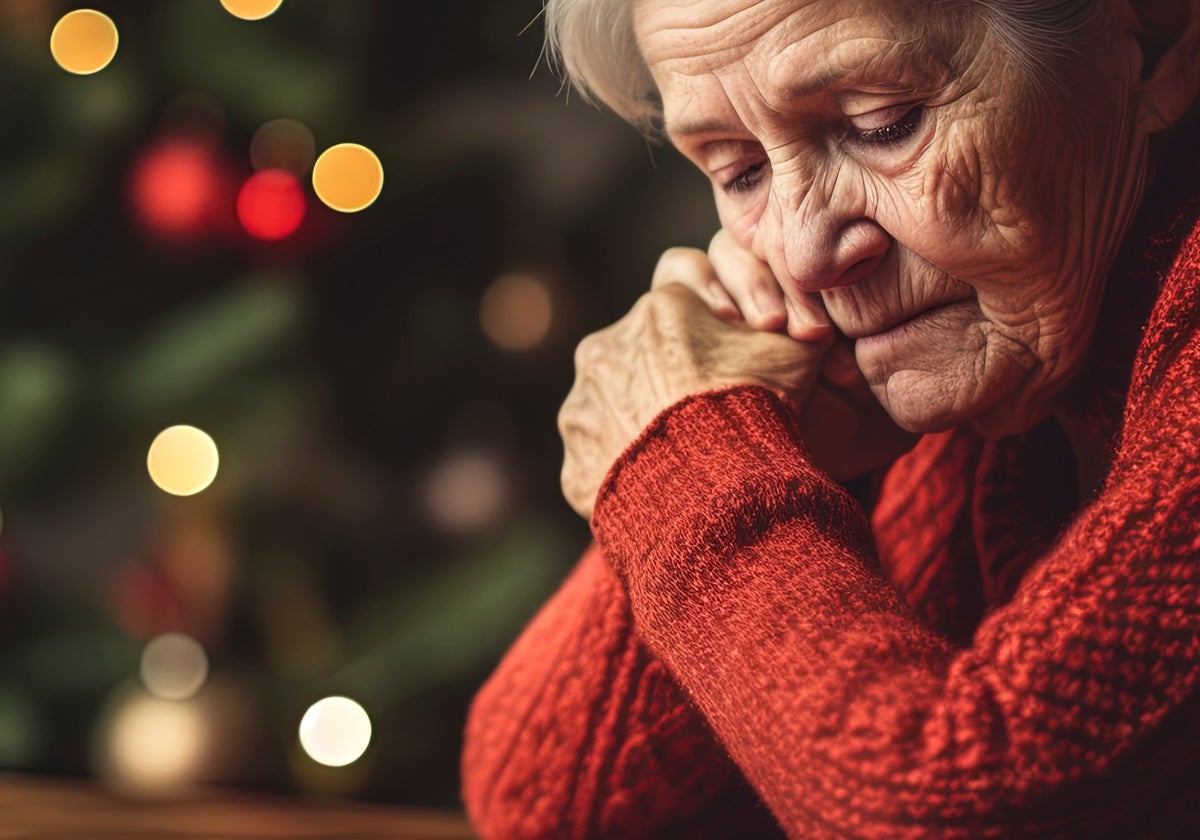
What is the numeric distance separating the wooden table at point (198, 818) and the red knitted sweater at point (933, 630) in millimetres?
572

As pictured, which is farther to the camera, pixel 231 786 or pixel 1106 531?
pixel 231 786

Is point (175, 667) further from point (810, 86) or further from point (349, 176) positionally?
point (810, 86)

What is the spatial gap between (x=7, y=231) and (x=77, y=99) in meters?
0.18

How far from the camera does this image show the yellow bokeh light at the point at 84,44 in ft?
4.18

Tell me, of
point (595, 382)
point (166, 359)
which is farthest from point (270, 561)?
point (595, 382)

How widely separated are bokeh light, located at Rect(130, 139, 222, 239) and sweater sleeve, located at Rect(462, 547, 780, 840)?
678 millimetres

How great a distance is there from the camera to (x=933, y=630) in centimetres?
58

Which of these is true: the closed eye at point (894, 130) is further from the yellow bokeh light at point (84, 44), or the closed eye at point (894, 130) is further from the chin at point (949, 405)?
the yellow bokeh light at point (84, 44)

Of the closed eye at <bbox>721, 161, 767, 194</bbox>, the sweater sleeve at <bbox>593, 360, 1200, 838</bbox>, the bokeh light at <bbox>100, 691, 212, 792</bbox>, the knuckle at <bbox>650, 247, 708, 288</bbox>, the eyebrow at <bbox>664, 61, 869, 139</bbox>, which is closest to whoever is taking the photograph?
the sweater sleeve at <bbox>593, 360, 1200, 838</bbox>

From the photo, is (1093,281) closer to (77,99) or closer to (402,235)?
(402,235)

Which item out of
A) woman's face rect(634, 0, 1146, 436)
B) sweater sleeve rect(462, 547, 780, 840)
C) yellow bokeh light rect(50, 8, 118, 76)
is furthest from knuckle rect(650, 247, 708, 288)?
yellow bokeh light rect(50, 8, 118, 76)

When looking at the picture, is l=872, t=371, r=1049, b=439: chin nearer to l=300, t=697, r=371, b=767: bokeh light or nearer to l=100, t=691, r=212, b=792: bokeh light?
l=300, t=697, r=371, b=767: bokeh light

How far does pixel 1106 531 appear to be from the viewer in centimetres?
51

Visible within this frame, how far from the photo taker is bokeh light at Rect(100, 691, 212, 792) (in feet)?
4.29
